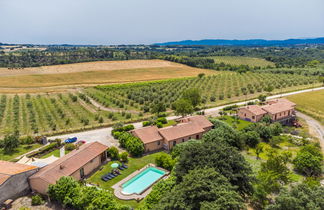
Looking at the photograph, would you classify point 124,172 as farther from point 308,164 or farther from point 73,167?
point 308,164

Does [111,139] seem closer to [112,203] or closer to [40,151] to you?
[40,151]

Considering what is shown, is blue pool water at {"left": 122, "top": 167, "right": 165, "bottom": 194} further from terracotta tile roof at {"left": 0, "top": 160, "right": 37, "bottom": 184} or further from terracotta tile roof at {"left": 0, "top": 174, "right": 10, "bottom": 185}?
terracotta tile roof at {"left": 0, "top": 174, "right": 10, "bottom": 185}

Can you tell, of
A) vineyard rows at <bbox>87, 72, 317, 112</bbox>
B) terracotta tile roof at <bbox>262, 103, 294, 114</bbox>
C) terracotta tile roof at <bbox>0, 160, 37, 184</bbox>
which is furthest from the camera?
vineyard rows at <bbox>87, 72, 317, 112</bbox>

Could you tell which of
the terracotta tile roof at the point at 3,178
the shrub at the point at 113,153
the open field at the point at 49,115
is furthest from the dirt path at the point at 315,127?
the terracotta tile roof at the point at 3,178

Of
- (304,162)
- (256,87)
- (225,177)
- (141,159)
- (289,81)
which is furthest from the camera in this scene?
(289,81)

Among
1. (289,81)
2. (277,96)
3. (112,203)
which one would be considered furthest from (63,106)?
(289,81)

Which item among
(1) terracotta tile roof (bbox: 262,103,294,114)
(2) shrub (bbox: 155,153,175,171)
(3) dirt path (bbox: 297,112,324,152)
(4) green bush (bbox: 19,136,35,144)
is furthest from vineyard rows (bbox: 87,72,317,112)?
Result: (2) shrub (bbox: 155,153,175,171)
